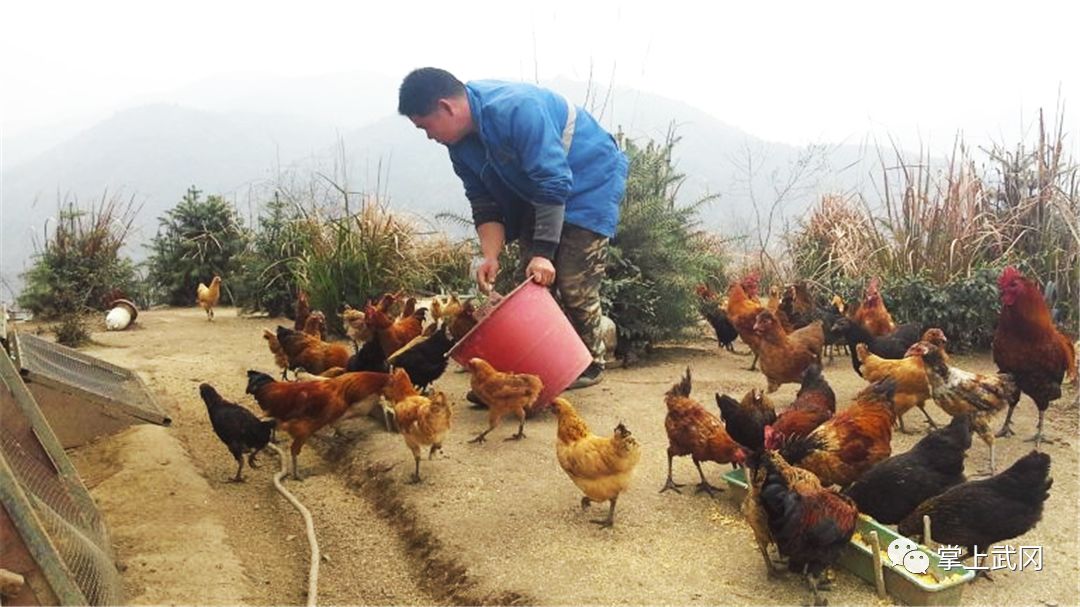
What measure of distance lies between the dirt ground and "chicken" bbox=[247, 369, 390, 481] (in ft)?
1.02

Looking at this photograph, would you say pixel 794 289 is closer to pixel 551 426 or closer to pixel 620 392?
pixel 620 392

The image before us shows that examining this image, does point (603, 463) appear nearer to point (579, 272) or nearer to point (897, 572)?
point (897, 572)

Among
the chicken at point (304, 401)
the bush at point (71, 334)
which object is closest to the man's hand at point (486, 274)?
the chicken at point (304, 401)

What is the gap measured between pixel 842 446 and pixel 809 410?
47cm

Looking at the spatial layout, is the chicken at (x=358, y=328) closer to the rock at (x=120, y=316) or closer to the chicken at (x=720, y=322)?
the chicken at (x=720, y=322)

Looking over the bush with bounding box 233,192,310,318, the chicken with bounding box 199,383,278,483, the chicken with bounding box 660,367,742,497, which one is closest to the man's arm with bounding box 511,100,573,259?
the chicken with bounding box 660,367,742,497

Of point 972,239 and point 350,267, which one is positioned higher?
point 972,239

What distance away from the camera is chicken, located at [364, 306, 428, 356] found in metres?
5.73

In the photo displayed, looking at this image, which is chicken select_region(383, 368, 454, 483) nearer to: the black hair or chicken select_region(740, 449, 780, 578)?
the black hair

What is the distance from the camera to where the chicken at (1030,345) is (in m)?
4.41

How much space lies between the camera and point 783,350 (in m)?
5.23

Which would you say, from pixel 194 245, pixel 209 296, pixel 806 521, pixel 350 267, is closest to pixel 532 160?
pixel 806 521

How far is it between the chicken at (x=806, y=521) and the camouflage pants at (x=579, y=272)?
8.11 ft

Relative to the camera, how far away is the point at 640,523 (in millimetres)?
3594
